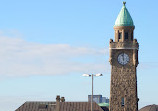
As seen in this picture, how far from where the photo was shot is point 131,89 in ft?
464

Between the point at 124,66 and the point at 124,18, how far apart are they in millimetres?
10009

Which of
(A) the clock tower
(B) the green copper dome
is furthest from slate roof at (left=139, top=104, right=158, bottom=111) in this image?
(B) the green copper dome

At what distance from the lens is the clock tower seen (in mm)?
141375

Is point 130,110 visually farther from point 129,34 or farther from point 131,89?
point 129,34

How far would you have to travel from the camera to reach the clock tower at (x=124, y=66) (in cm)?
14138

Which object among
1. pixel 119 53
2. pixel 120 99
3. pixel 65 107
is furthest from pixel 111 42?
pixel 65 107

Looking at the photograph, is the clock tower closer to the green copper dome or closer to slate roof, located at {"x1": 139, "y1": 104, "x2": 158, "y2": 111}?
the green copper dome

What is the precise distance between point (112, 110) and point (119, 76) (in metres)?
7.21

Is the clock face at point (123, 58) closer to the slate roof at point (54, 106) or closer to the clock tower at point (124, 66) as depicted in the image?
the clock tower at point (124, 66)

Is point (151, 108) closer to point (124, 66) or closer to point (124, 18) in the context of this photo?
point (124, 66)

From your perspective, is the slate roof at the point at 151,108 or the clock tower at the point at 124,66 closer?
the clock tower at the point at 124,66

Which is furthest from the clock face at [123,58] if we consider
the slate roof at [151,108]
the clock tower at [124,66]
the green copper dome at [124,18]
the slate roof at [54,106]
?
the slate roof at [151,108]

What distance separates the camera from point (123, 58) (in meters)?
143

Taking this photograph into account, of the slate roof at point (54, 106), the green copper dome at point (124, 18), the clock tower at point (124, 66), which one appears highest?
the green copper dome at point (124, 18)
